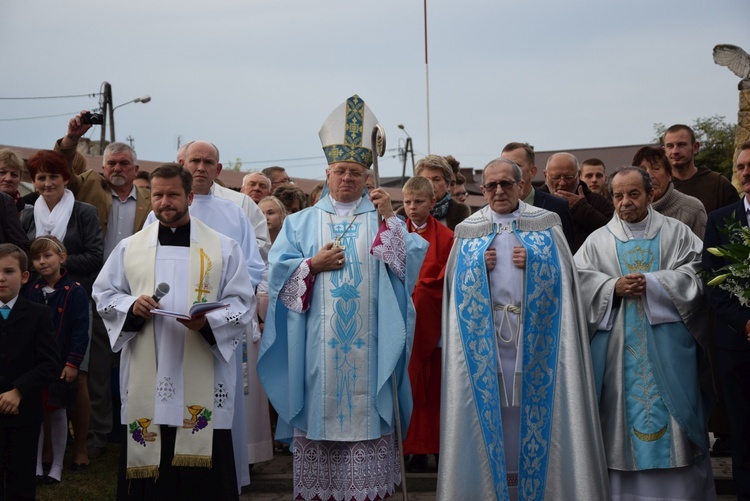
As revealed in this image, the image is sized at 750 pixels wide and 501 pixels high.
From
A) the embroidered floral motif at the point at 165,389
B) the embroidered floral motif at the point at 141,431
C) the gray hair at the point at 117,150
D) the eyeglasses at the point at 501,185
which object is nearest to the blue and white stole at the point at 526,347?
the eyeglasses at the point at 501,185

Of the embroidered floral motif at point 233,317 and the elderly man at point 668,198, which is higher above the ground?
the elderly man at point 668,198

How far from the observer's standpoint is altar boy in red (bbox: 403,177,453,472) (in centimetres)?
741

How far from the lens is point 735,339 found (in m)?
6.07

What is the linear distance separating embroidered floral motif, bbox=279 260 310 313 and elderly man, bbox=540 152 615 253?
2572mm

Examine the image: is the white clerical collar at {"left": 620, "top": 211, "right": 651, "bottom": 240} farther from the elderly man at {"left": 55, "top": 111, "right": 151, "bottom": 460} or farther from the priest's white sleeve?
the elderly man at {"left": 55, "top": 111, "right": 151, "bottom": 460}

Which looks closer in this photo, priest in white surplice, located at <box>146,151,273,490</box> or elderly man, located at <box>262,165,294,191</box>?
priest in white surplice, located at <box>146,151,273,490</box>

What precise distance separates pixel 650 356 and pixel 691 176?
8.40 feet

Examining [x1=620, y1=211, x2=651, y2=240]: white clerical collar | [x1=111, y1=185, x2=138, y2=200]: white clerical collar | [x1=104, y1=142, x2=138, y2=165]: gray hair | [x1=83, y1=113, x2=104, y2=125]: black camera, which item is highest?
[x1=83, y1=113, x2=104, y2=125]: black camera

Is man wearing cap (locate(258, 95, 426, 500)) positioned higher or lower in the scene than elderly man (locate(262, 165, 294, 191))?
lower

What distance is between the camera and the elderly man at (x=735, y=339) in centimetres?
590

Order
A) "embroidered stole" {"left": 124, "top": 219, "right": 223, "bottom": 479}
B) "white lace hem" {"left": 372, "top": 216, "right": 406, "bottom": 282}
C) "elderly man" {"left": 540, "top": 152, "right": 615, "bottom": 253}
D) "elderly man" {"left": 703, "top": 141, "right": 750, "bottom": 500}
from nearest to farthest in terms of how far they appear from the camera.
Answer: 1. "embroidered stole" {"left": 124, "top": 219, "right": 223, "bottom": 479}
2. "elderly man" {"left": 703, "top": 141, "right": 750, "bottom": 500}
3. "white lace hem" {"left": 372, "top": 216, "right": 406, "bottom": 282}
4. "elderly man" {"left": 540, "top": 152, "right": 615, "bottom": 253}

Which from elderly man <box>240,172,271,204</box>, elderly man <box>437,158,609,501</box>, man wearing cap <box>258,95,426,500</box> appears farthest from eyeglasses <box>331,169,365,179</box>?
elderly man <box>240,172,271,204</box>

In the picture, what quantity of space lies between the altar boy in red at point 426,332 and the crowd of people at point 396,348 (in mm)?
819

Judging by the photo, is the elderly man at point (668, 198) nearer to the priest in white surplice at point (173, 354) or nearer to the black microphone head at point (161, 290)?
the priest in white surplice at point (173, 354)
